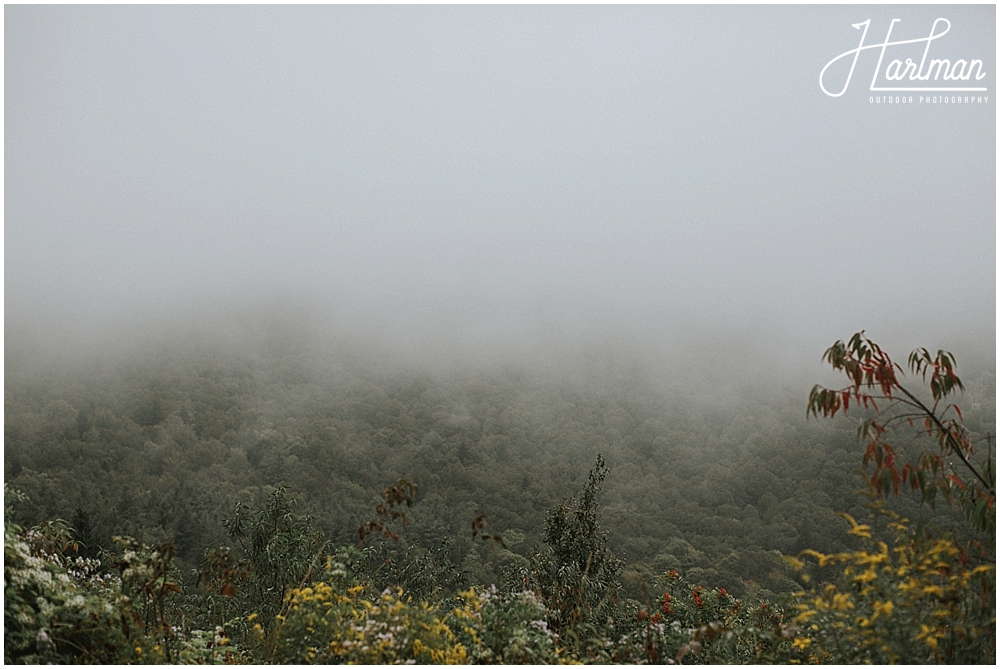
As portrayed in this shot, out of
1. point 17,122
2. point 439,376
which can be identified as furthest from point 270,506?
point 17,122

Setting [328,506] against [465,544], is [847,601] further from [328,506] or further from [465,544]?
[328,506]

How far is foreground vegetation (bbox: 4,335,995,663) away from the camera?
9.00 ft

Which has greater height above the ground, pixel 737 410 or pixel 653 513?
pixel 737 410

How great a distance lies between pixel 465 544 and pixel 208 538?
4.13m

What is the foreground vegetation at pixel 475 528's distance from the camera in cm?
274

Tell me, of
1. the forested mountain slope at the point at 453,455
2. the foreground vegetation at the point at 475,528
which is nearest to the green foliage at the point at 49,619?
the foreground vegetation at the point at 475,528

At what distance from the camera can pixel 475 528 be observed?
3406 mm

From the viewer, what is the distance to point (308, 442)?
11.5m
